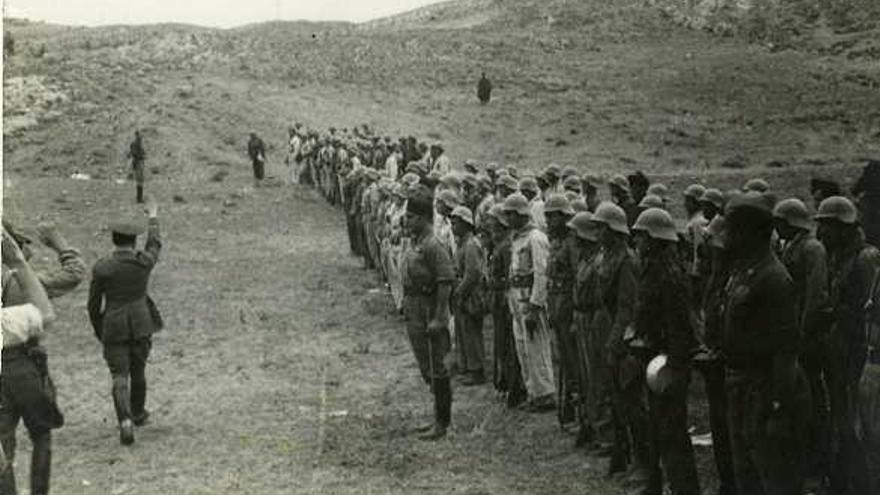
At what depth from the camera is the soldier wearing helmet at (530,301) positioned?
375 inches

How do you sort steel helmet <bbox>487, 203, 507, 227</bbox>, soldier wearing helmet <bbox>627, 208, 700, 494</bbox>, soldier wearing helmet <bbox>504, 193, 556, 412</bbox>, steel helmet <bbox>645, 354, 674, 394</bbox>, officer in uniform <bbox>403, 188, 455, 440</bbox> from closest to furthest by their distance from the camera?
steel helmet <bbox>645, 354, 674, 394</bbox>
soldier wearing helmet <bbox>627, 208, 700, 494</bbox>
officer in uniform <bbox>403, 188, 455, 440</bbox>
soldier wearing helmet <bbox>504, 193, 556, 412</bbox>
steel helmet <bbox>487, 203, 507, 227</bbox>

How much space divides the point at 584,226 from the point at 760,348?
2.67 meters

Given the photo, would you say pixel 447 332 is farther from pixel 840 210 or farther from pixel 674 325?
pixel 840 210

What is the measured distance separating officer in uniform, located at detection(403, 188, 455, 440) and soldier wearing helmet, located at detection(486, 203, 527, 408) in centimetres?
100

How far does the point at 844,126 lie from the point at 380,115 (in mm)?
17793

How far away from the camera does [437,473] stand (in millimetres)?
8141

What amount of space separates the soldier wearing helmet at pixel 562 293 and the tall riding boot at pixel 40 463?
12.9ft

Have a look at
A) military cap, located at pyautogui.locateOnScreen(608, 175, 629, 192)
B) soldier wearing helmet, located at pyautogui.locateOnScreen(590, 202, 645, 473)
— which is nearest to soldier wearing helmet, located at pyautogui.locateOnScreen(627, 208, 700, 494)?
soldier wearing helmet, located at pyautogui.locateOnScreen(590, 202, 645, 473)

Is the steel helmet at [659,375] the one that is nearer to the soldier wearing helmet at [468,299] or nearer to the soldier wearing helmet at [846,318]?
the soldier wearing helmet at [846,318]

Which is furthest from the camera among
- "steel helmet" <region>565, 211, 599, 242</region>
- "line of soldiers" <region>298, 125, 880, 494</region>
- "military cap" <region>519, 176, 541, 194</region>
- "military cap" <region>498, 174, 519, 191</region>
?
"military cap" <region>519, 176, 541, 194</region>

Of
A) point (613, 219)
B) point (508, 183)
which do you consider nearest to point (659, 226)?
point (613, 219)

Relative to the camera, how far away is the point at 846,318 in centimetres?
718

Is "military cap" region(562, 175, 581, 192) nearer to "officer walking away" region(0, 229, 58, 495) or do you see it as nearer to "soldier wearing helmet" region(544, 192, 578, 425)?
"soldier wearing helmet" region(544, 192, 578, 425)

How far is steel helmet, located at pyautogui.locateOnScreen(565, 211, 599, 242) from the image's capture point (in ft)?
26.9
